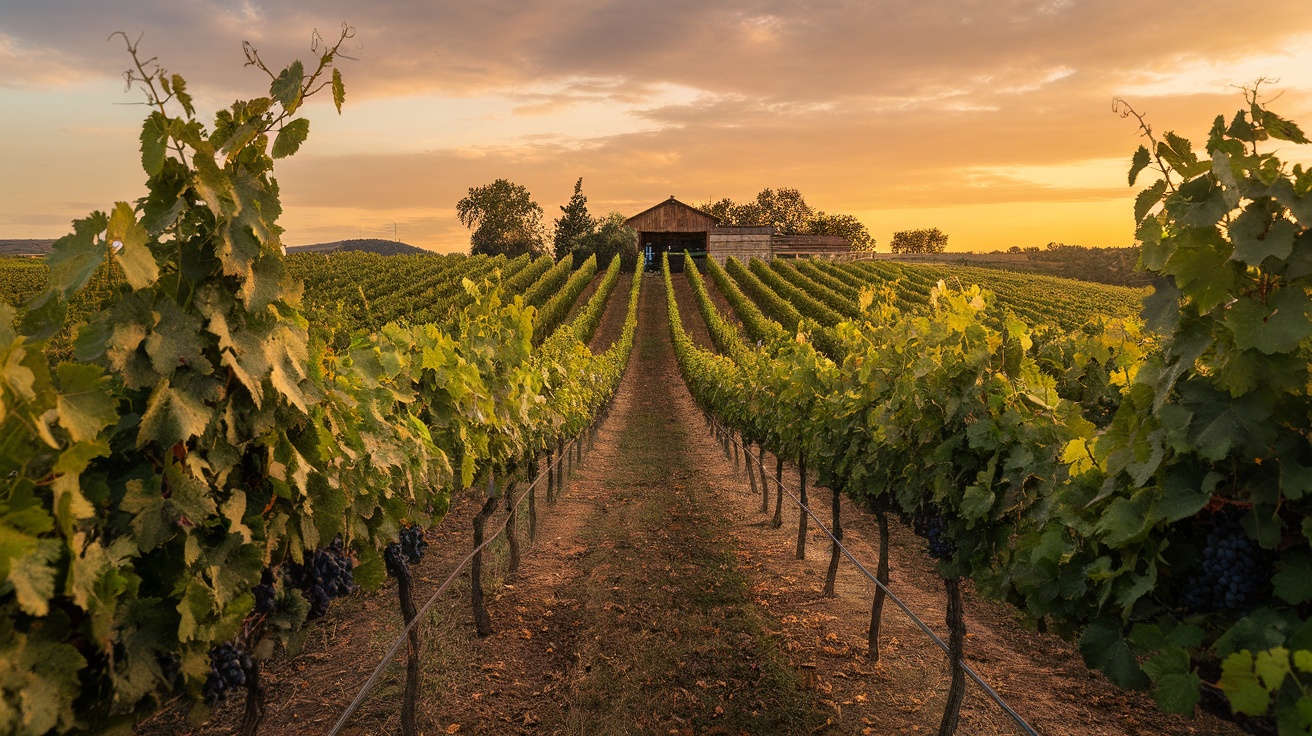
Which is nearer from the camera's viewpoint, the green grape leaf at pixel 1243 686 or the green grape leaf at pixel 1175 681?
the green grape leaf at pixel 1243 686

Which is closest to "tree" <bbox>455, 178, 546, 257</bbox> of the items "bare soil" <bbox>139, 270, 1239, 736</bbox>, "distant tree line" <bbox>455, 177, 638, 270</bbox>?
"distant tree line" <bbox>455, 177, 638, 270</bbox>

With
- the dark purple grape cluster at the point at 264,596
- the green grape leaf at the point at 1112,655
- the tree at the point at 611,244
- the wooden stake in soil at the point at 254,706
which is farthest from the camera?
the tree at the point at 611,244

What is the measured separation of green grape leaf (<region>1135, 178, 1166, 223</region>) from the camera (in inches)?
108

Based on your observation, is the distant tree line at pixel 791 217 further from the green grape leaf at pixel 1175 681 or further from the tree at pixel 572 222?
the green grape leaf at pixel 1175 681

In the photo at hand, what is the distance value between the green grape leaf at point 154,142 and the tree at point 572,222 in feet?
267

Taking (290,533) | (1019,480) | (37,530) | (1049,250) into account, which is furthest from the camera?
(1049,250)

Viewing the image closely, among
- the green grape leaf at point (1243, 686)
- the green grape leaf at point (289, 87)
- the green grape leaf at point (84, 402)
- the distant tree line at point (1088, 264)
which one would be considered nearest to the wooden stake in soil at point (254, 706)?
the green grape leaf at point (84, 402)

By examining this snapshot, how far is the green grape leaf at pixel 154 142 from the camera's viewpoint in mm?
2791

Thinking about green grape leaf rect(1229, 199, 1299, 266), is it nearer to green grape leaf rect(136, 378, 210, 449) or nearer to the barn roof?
green grape leaf rect(136, 378, 210, 449)

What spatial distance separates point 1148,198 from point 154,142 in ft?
12.0

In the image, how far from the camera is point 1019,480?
16.2ft

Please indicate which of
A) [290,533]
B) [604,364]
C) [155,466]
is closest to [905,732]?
[290,533]

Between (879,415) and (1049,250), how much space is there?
10148 cm

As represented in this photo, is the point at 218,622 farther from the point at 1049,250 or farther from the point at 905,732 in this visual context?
the point at 1049,250
